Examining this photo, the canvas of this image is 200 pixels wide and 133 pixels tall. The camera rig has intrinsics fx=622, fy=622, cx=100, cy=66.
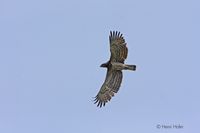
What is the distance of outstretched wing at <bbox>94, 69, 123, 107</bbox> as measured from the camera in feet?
129

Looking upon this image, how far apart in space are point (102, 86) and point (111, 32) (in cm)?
360

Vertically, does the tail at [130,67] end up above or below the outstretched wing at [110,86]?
above

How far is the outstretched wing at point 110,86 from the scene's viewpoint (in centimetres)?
3931

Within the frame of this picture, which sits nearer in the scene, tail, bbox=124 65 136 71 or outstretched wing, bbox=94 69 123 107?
tail, bbox=124 65 136 71

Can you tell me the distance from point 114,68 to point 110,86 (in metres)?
1.23

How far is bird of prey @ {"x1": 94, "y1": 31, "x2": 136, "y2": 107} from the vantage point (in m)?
38.8

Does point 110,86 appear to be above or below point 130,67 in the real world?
below

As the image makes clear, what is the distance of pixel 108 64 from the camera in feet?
130

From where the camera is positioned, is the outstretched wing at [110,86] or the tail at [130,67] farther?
the outstretched wing at [110,86]

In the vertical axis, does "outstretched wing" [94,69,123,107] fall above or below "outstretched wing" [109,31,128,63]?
below

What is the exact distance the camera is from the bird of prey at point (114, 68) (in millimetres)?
38750

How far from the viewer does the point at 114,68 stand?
39.0 m

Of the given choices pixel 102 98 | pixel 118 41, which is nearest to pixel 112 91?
pixel 102 98

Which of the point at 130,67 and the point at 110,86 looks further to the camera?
the point at 110,86
